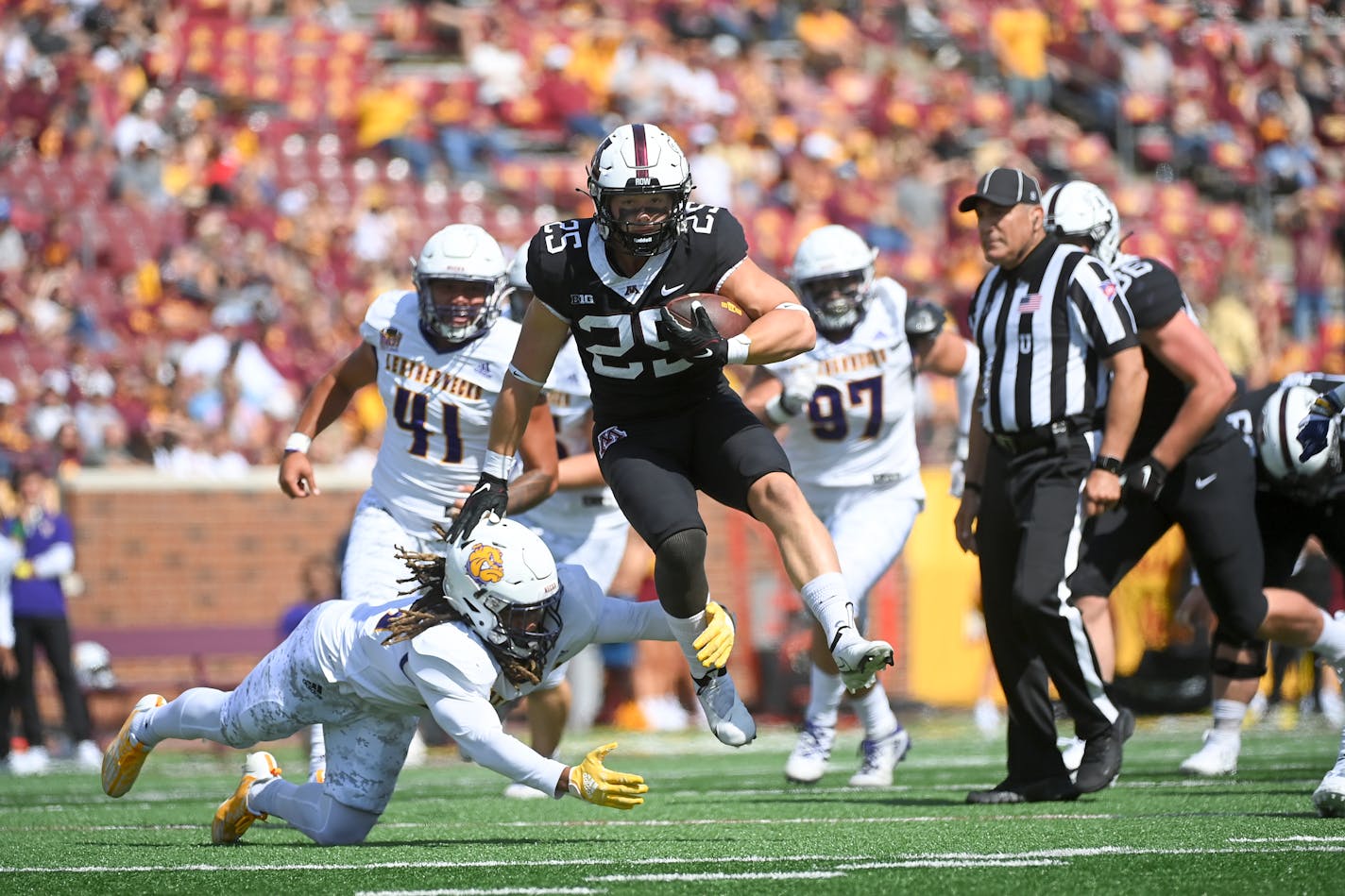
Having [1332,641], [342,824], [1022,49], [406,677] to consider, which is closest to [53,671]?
[342,824]

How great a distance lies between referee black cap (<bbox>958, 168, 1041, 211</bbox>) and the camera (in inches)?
254

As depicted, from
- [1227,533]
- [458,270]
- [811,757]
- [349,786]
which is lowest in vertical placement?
[811,757]

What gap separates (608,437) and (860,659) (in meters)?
1.15

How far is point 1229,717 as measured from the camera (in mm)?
7855

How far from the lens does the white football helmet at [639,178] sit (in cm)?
555

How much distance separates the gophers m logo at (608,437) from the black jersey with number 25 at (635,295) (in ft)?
0.17

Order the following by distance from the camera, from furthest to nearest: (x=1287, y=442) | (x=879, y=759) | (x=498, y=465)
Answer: (x=879, y=759)
(x=1287, y=442)
(x=498, y=465)

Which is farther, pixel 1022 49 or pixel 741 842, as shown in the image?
pixel 1022 49

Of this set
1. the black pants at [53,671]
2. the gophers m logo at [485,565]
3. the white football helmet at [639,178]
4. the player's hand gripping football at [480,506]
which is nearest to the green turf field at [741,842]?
the gophers m logo at [485,565]

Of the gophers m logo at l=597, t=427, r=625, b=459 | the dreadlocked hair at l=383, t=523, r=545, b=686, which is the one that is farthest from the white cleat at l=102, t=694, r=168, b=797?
the gophers m logo at l=597, t=427, r=625, b=459

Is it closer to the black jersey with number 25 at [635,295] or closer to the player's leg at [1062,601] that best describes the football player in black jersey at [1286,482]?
the player's leg at [1062,601]

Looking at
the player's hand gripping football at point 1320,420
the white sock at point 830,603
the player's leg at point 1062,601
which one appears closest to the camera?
the white sock at point 830,603

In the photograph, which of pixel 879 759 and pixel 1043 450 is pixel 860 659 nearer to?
pixel 1043 450

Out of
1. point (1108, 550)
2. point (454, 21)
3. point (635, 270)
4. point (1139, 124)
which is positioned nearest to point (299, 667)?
point (635, 270)
